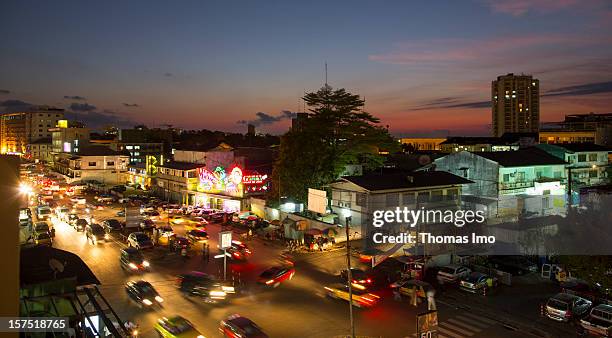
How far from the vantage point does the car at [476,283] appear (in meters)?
21.2

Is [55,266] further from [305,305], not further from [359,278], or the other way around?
[359,278]

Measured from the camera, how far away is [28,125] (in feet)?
440

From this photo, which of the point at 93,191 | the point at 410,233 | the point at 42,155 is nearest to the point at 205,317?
the point at 410,233

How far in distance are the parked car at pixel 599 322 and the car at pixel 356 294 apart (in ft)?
28.8

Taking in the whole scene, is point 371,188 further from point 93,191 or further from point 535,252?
point 93,191

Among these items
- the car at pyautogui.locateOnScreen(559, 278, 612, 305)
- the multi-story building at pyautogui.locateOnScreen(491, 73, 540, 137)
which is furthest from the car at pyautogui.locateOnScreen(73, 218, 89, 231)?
the multi-story building at pyautogui.locateOnScreen(491, 73, 540, 137)

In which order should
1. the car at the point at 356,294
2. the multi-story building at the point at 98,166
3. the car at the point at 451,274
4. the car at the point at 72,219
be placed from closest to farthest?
the car at the point at 356,294 < the car at the point at 451,274 < the car at the point at 72,219 < the multi-story building at the point at 98,166

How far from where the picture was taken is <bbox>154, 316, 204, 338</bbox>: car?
1414 centimetres

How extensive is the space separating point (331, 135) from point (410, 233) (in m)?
15.1

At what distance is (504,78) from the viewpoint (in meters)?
143

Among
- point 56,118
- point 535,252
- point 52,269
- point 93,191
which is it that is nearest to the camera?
point 52,269

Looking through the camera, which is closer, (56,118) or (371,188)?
(371,188)

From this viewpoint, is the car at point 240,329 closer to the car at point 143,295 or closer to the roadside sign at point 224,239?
the car at point 143,295

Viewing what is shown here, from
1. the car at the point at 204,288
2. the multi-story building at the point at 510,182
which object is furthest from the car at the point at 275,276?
the multi-story building at the point at 510,182
